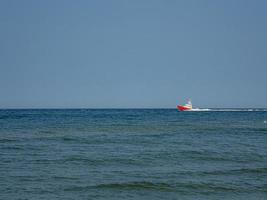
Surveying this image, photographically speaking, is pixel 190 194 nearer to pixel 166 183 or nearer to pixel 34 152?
pixel 166 183

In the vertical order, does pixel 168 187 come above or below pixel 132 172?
below

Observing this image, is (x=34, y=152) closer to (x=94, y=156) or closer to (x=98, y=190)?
(x=94, y=156)

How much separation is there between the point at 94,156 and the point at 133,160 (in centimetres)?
216

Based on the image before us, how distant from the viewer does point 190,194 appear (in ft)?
41.8

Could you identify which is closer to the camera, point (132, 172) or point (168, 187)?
point (168, 187)

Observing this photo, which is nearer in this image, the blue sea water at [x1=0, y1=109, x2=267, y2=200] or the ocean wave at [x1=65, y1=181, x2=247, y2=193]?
the blue sea water at [x1=0, y1=109, x2=267, y2=200]

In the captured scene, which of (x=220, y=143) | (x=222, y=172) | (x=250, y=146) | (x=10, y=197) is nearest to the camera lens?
(x=10, y=197)

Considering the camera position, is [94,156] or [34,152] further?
[34,152]

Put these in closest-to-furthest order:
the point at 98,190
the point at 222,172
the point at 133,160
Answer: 1. the point at 98,190
2. the point at 222,172
3. the point at 133,160

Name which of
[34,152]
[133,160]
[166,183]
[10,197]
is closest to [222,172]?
[166,183]

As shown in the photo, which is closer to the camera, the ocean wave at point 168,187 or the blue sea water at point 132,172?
the blue sea water at point 132,172

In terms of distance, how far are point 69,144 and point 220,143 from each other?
365 inches

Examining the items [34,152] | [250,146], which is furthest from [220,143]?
[34,152]

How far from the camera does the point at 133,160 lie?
18500 mm
